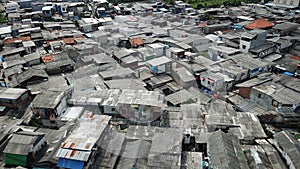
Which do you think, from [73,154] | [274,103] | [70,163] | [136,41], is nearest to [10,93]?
[73,154]

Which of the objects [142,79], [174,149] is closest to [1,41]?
[142,79]

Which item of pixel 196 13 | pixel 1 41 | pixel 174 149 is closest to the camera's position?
pixel 174 149

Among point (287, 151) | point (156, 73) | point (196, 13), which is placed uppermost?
point (196, 13)

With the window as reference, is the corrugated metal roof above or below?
above

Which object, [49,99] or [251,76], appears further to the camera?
[251,76]

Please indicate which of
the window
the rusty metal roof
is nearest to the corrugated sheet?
the window

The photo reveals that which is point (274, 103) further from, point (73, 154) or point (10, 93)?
point (10, 93)

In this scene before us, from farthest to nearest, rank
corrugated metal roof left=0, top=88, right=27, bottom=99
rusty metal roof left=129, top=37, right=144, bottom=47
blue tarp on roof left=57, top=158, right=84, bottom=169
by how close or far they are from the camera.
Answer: rusty metal roof left=129, top=37, right=144, bottom=47
corrugated metal roof left=0, top=88, right=27, bottom=99
blue tarp on roof left=57, top=158, right=84, bottom=169

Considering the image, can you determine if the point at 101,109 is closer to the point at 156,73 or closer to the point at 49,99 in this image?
the point at 49,99

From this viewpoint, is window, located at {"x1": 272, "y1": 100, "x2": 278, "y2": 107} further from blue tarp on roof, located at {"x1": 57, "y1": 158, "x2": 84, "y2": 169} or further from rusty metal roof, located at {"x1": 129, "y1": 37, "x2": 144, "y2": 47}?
rusty metal roof, located at {"x1": 129, "y1": 37, "x2": 144, "y2": 47}
